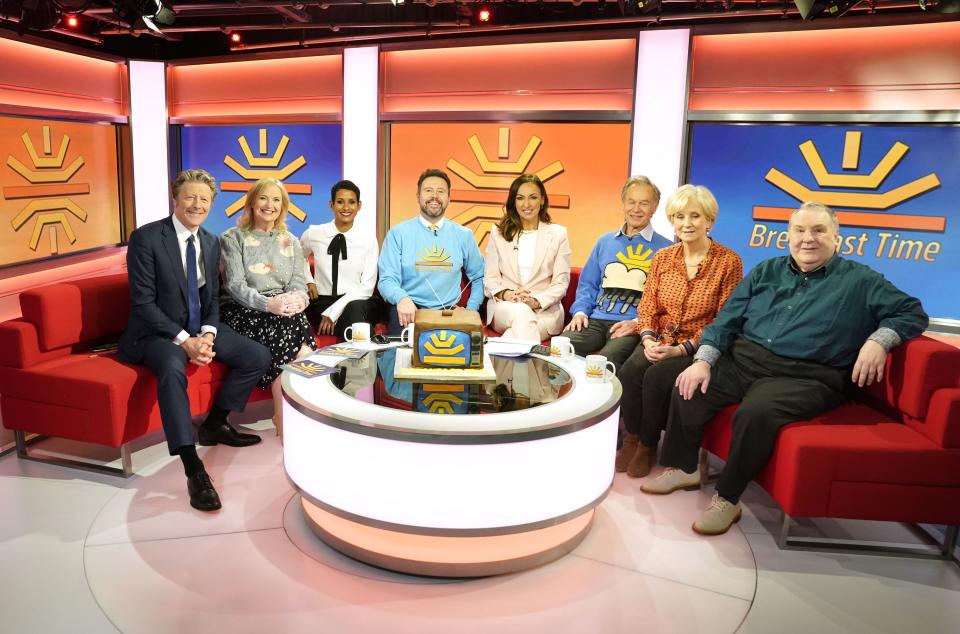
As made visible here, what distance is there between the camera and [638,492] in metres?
3.37

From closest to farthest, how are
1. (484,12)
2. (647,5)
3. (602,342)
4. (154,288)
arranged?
(154,288)
(602,342)
(647,5)
(484,12)

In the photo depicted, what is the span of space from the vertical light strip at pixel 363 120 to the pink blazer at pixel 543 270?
2.28 meters

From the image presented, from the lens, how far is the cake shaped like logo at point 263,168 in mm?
7109

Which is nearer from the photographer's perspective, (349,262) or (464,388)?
(464,388)

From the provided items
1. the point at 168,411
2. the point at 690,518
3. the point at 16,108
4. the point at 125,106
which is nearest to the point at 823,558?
the point at 690,518

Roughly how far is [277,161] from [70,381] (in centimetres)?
434

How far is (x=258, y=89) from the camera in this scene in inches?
280

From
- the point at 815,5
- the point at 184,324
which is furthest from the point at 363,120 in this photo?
the point at 815,5

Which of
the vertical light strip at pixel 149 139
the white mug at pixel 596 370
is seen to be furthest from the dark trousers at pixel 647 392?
the vertical light strip at pixel 149 139

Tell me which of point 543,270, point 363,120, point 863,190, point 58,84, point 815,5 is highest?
point 815,5

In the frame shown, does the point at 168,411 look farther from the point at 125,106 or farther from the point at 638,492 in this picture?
the point at 125,106

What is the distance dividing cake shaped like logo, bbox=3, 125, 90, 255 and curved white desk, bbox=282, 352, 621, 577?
4.98 meters

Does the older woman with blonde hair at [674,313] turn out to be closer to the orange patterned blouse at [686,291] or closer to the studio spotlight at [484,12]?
the orange patterned blouse at [686,291]

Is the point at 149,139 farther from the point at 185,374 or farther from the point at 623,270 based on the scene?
the point at 623,270
